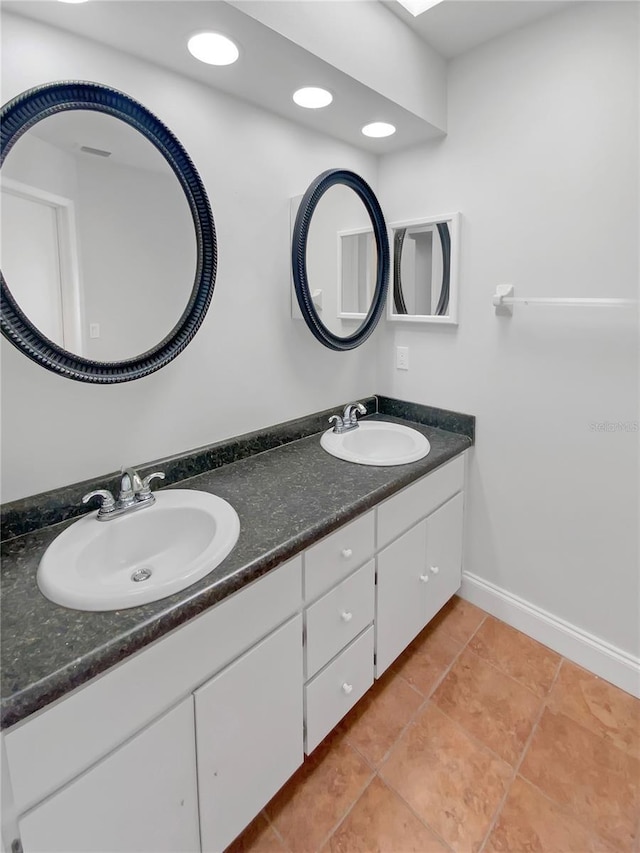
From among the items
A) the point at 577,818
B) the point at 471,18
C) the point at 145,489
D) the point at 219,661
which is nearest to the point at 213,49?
the point at 471,18

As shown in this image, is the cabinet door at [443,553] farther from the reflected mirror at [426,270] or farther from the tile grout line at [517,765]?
the reflected mirror at [426,270]

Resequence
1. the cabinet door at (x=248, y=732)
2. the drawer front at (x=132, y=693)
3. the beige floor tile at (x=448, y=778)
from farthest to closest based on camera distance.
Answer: the beige floor tile at (x=448, y=778) < the cabinet door at (x=248, y=732) < the drawer front at (x=132, y=693)

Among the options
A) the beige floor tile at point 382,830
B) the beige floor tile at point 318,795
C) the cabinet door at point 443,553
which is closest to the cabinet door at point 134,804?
the beige floor tile at point 318,795

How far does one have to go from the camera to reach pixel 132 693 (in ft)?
2.72

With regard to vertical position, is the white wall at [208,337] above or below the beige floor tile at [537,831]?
above

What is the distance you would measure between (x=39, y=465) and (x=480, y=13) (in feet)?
6.41

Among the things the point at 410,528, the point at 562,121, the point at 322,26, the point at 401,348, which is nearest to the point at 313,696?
the point at 410,528

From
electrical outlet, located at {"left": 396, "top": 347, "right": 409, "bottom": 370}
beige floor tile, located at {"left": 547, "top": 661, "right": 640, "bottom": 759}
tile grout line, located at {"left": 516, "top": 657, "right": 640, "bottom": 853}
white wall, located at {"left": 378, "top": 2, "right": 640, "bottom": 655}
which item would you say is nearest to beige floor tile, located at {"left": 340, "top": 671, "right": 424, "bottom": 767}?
tile grout line, located at {"left": 516, "top": 657, "right": 640, "bottom": 853}

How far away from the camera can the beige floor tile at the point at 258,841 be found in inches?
45.8

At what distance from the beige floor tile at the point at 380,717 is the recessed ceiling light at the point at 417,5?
231cm

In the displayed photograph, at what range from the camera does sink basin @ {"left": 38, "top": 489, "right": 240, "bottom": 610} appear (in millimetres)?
873

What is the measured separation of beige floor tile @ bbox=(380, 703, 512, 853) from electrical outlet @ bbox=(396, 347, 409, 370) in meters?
1.40

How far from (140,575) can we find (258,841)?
776 mm

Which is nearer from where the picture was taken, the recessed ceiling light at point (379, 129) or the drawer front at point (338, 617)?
the drawer front at point (338, 617)
